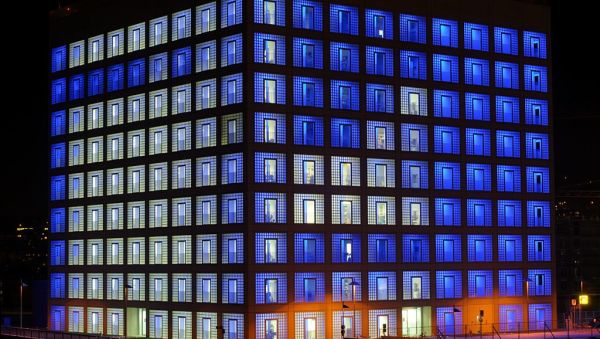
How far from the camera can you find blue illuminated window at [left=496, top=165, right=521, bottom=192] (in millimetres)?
106500

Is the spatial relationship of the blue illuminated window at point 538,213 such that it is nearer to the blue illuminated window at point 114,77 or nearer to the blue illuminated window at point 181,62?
the blue illuminated window at point 181,62

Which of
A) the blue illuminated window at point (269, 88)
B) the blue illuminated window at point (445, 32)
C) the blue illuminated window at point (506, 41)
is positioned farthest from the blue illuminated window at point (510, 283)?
the blue illuminated window at point (269, 88)

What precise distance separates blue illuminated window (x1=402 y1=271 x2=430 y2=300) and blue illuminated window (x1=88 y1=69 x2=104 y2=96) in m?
34.6

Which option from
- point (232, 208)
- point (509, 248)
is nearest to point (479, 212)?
point (509, 248)

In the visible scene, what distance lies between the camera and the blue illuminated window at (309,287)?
306 ft

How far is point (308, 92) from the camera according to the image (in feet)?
311

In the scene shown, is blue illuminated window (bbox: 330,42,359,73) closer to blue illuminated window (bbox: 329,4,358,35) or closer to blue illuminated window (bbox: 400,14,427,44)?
blue illuminated window (bbox: 329,4,358,35)

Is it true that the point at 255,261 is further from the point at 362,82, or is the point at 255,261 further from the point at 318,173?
the point at 362,82

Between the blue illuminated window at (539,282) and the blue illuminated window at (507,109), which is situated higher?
the blue illuminated window at (507,109)

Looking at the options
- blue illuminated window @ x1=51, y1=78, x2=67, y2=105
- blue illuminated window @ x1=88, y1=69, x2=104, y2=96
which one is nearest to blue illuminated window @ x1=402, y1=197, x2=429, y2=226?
blue illuminated window @ x1=88, y1=69, x2=104, y2=96

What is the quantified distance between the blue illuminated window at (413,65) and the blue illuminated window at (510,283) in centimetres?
2005

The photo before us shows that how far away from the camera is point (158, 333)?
329 feet

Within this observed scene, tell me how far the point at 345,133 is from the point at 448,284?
17.4 metres

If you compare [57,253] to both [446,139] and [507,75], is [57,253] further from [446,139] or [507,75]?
[507,75]
